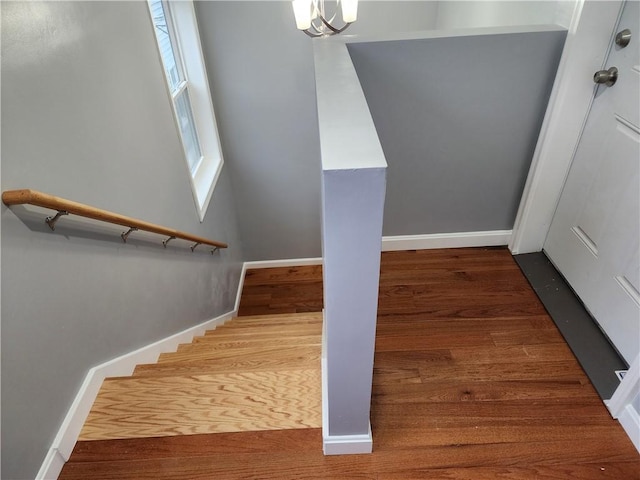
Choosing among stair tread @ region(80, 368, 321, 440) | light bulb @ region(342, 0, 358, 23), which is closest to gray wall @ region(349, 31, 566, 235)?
light bulb @ region(342, 0, 358, 23)

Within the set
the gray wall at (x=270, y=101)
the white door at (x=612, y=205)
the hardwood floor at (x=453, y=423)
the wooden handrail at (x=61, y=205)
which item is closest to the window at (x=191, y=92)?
the gray wall at (x=270, y=101)

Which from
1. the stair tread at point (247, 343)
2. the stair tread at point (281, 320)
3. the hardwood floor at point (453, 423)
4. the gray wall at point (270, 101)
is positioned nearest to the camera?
the hardwood floor at point (453, 423)

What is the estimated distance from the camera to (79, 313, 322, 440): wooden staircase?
4.67ft

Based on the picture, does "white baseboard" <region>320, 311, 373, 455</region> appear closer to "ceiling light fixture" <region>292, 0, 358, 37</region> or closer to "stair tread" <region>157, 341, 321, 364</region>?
"stair tread" <region>157, 341, 321, 364</region>

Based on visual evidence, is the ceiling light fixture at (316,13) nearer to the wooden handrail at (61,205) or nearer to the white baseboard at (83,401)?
the wooden handrail at (61,205)

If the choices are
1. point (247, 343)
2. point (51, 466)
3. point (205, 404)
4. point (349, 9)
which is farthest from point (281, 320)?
point (349, 9)

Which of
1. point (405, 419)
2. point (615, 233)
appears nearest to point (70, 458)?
point (405, 419)

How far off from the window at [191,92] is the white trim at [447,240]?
49.8 inches

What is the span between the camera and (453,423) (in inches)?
59.7

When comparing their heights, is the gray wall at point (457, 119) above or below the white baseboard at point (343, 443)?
above

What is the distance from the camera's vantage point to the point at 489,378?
1685 millimetres

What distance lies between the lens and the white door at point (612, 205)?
5.23ft

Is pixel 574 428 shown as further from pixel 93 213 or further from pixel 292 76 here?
pixel 292 76

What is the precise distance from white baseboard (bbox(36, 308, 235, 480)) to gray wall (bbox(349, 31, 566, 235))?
1.46 meters
